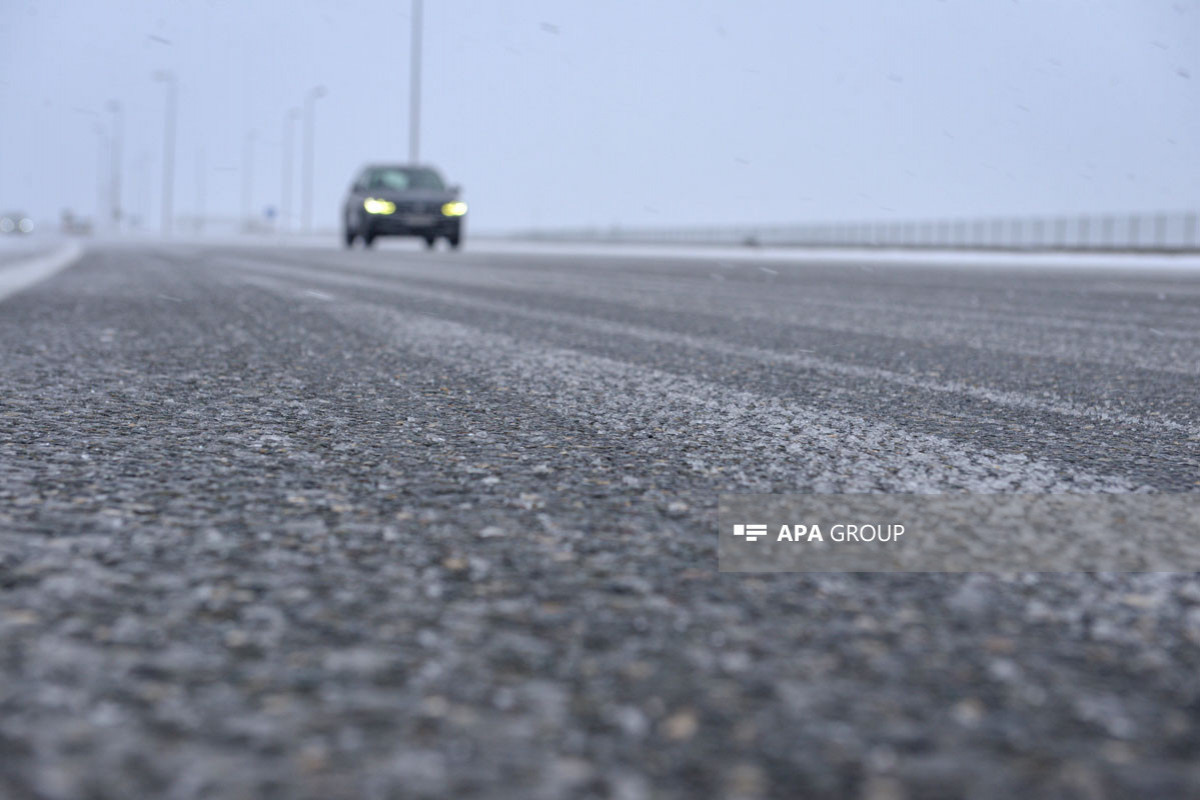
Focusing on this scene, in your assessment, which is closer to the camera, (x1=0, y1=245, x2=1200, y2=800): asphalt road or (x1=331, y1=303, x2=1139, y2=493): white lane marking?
(x1=0, y1=245, x2=1200, y2=800): asphalt road

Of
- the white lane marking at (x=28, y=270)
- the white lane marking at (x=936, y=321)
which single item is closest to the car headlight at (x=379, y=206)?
the white lane marking at (x=28, y=270)

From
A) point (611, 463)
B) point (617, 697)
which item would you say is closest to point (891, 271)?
point (611, 463)

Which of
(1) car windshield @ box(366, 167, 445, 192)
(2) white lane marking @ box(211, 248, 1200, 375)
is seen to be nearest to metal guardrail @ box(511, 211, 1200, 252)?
(1) car windshield @ box(366, 167, 445, 192)

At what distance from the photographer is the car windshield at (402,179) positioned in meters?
31.7

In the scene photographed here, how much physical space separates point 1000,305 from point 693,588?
1109cm

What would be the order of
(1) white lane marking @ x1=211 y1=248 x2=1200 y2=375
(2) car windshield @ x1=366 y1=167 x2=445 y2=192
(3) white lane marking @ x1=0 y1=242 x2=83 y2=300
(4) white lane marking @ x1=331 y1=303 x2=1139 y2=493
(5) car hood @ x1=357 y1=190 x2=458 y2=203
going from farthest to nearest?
(2) car windshield @ x1=366 y1=167 x2=445 y2=192 < (5) car hood @ x1=357 y1=190 x2=458 y2=203 < (3) white lane marking @ x1=0 y1=242 x2=83 y2=300 < (1) white lane marking @ x1=211 y1=248 x2=1200 y2=375 < (4) white lane marking @ x1=331 y1=303 x2=1139 y2=493

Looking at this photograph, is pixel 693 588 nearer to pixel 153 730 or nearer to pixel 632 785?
pixel 632 785

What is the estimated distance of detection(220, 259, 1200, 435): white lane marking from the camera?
206 inches

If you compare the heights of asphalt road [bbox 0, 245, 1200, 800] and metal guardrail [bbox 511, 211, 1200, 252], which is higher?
metal guardrail [bbox 511, 211, 1200, 252]

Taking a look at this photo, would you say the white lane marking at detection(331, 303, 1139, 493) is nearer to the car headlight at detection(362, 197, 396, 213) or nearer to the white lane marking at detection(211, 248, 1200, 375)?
the white lane marking at detection(211, 248, 1200, 375)

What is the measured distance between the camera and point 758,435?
4559 mm

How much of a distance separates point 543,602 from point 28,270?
48.5 feet

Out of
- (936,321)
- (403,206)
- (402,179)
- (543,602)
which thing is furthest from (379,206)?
(543,602)

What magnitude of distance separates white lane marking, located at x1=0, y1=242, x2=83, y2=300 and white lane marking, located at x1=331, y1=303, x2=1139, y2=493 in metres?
7.05
